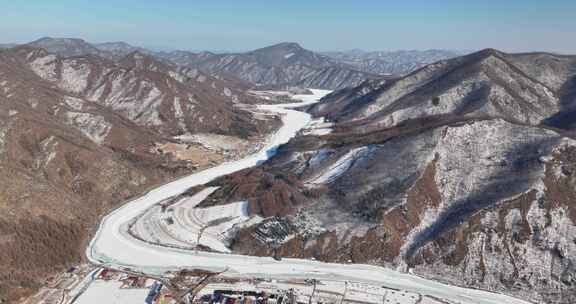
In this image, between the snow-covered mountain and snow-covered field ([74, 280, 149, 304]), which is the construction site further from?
the snow-covered mountain

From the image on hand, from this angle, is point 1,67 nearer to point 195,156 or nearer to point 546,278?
point 195,156

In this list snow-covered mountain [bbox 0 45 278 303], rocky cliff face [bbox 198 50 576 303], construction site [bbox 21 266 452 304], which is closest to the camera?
construction site [bbox 21 266 452 304]

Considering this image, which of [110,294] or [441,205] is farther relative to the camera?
[441,205]

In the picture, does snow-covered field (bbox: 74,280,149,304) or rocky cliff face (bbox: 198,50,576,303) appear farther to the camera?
rocky cliff face (bbox: 198,50,576,303)

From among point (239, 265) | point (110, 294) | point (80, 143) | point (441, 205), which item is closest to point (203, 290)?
point (239, 265)

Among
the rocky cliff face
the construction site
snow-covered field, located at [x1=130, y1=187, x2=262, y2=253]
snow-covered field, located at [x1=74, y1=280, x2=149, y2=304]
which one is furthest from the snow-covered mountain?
the rocky cliff face

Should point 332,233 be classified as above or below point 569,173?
below

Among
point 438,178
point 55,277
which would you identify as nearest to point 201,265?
point 55,277

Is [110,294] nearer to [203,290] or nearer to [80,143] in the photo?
[203,290]
